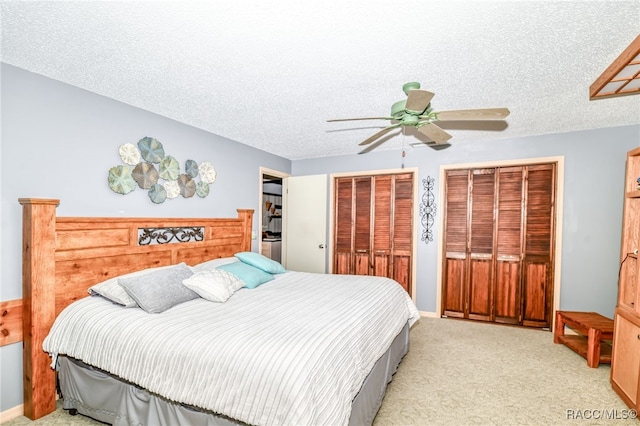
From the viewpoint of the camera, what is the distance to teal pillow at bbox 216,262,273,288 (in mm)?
2844

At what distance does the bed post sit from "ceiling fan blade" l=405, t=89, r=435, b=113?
8.52 ft

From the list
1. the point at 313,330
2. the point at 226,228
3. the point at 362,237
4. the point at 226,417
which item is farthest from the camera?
the point at 362,237

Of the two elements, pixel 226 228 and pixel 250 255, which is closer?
pixel 250 255

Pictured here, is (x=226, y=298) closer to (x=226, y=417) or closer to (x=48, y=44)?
(x=226, y=417)

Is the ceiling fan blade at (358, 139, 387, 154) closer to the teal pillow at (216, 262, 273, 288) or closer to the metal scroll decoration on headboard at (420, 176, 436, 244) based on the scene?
the metal scroll decoration on headboard at (420, 176, 436, 244)

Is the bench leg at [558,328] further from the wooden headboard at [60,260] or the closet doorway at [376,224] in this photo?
the wooden headboard at [60,260]

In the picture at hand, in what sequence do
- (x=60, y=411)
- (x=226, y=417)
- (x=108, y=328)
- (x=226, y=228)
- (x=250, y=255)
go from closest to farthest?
(x=226, y=417)
(x=108, y=328)
(x=60, y=411)
(x=250, y=255)
(x=226, y=228)

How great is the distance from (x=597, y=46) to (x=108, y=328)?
3582 mm

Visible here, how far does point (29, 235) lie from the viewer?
6.75 feet

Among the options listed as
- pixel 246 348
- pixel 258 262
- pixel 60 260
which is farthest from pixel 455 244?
pixel 60 260

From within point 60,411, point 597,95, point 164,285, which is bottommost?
point 60,411

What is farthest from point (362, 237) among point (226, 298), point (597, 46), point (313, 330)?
point (597, 46)

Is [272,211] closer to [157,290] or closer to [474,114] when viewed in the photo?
[157,290]

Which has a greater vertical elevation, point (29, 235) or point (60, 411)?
point (29, 235)
